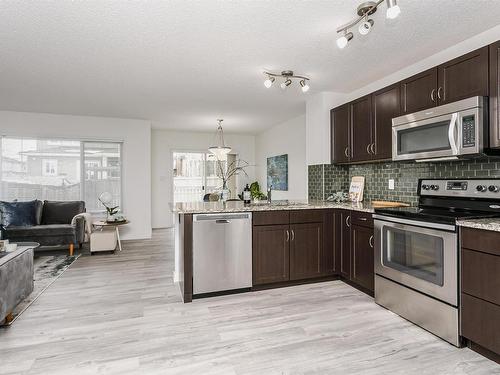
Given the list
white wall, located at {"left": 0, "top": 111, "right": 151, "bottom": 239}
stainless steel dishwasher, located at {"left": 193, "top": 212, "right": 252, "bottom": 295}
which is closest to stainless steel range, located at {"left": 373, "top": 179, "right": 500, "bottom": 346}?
stainless steel dishwasher, located at {"left": 193, "top": 212, "right": 252, "bottom": 295}

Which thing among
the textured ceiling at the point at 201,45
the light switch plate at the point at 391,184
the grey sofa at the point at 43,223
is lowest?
the grey sofa at the point at 43,223

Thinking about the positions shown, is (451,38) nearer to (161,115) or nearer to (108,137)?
(161,115)

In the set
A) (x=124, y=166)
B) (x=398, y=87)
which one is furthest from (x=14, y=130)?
(x=398, y=87)

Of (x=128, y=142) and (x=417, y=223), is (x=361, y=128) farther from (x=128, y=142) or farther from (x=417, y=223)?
(x=128, y=142)

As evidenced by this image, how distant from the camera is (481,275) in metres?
1.89

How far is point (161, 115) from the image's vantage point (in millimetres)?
5715

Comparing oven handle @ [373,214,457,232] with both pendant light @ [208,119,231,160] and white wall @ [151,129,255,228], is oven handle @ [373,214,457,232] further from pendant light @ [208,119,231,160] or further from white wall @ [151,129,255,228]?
white wall @ [151,129,255,228]

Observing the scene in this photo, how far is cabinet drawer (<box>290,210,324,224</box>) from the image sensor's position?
3225mm

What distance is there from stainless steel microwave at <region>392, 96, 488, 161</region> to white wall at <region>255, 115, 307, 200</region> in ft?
9.60

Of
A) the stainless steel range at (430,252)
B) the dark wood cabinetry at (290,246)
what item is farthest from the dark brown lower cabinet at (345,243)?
the stainless steel range at (430,252)

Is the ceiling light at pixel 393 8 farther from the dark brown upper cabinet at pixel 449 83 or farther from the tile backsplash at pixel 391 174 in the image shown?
the tile backsplash at pixel 391 174

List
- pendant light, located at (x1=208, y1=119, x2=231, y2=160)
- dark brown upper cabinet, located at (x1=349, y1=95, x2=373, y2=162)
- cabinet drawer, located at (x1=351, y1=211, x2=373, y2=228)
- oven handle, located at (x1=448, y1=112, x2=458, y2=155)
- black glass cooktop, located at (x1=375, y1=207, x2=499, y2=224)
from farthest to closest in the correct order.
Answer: pendant light, located at (x1=208, y1=119, x2=231, y2=160) → dark brown upper cabinet, located at (x1=349, y1=95, x2=373, y2=162) → cabinet drawer, located at (x1=351, y1=211, x2=373, y2=228) → oven handle, located at (x1=448, y1=112, x2=458, y2=155) → black glass cooktop, located at (x1=375, y1=207, x2=499, y2=224)

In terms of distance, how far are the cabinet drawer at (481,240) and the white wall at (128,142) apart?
553 cm

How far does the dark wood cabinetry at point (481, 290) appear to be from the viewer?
5.94 feet
